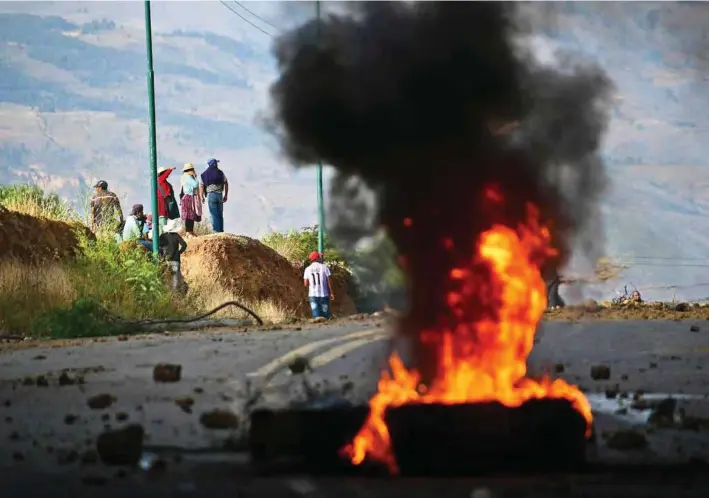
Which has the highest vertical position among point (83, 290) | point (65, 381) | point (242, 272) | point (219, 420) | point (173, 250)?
point (173, 250)

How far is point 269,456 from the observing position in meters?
7.37

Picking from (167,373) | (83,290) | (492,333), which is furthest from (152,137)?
(492,333)

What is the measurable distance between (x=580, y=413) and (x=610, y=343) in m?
10.7

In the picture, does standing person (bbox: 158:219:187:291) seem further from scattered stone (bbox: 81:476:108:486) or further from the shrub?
scattered stone (bbox: 81:476:108:486)

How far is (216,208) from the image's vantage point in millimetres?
31375

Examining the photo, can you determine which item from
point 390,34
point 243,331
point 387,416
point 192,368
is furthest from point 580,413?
point 243,331

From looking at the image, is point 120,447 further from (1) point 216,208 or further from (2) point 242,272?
(2) point 242,272

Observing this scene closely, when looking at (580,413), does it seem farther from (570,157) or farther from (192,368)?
(192,368)

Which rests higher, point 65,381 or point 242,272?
point 242,272

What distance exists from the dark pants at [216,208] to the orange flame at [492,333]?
2305cm

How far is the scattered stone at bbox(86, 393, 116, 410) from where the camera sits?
10.6 m

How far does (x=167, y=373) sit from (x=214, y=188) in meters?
17.5

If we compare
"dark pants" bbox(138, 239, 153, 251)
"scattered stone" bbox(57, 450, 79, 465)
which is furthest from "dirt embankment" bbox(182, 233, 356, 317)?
"scattered stone" bbox(57, 450, 79, 465)

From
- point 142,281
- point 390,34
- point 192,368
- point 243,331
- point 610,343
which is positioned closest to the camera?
point 390,34
